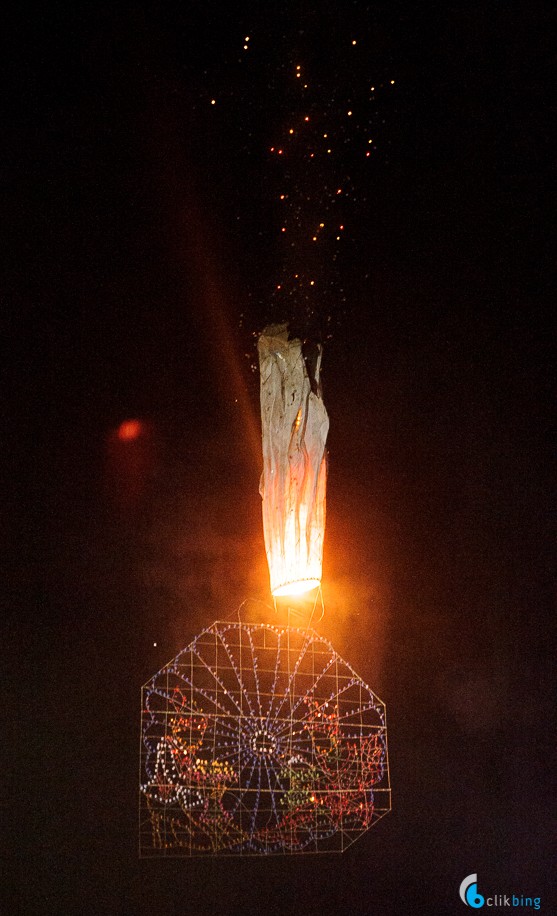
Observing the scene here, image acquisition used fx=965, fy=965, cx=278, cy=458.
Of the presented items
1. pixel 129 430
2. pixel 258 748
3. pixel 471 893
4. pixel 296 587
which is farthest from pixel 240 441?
pixel 471 893

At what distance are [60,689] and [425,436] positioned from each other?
6.79ft

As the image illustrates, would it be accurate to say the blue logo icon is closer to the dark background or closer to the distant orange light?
the dark background

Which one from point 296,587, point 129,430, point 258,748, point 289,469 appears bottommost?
point 258,748

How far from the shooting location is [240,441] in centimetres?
386

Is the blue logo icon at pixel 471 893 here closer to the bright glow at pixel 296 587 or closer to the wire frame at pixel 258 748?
the wire frame at pixel 258 748

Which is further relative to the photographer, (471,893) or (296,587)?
(471,893)

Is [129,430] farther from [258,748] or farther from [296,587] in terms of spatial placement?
[258,748]

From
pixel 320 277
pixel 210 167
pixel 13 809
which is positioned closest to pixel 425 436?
pixel 320 277

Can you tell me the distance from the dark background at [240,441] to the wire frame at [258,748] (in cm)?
8

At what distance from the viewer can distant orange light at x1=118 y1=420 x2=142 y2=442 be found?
3.56 meters

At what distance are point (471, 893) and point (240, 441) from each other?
2.13m

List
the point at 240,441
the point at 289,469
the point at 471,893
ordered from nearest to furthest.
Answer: the point at 289,469
the point at 240,441
the point at 471,893

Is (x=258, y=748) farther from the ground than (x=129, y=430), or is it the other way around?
(x=129, y=430)

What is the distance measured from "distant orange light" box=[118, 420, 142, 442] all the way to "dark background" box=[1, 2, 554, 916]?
0.07ft
